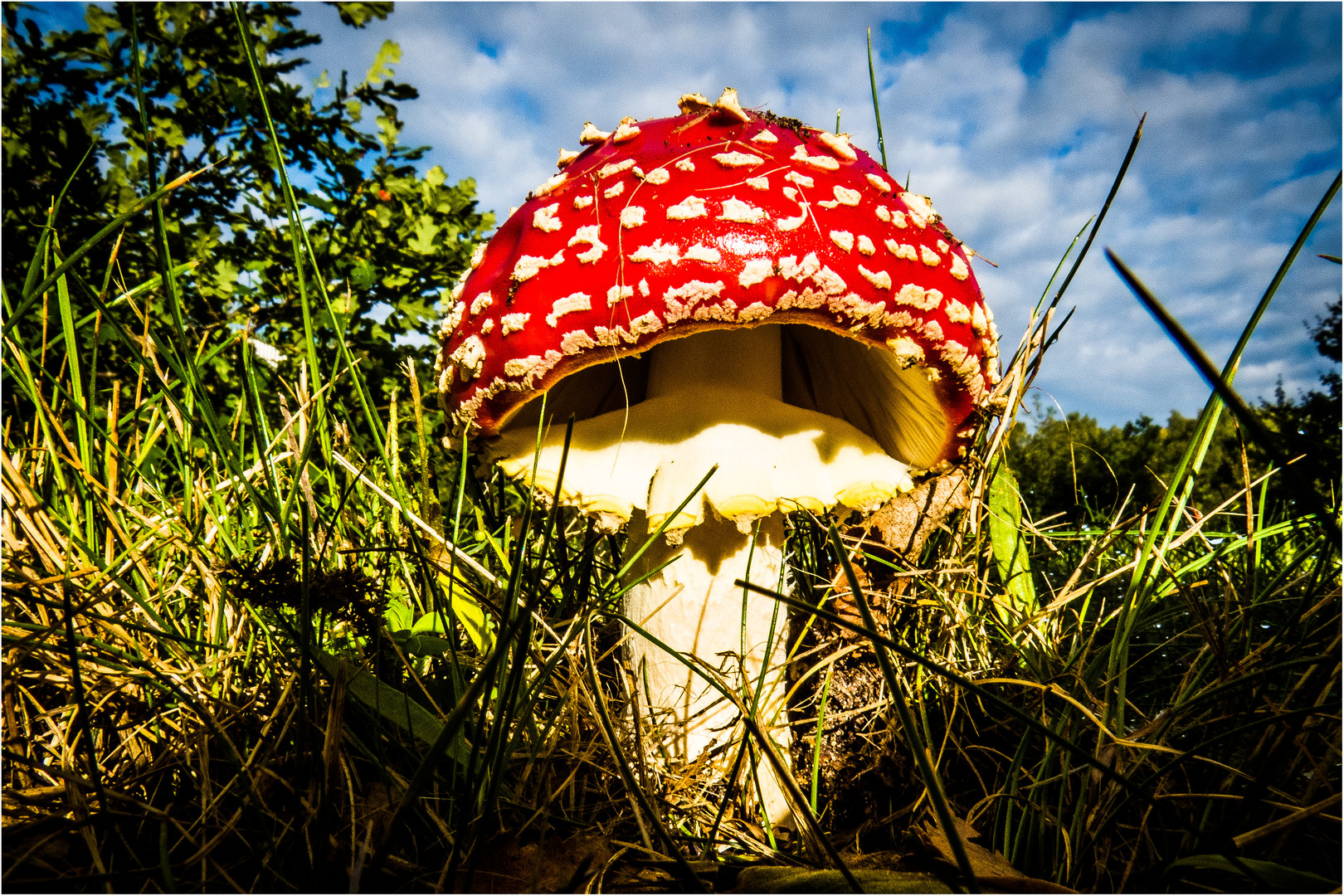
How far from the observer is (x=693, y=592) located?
1373 mm

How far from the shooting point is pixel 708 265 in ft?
3.35

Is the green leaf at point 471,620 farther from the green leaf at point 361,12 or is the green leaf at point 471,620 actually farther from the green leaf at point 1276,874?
the green leaf at point 361,12

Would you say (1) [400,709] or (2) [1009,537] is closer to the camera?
(1) [400,709]

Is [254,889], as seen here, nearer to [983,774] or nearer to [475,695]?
[475,695]

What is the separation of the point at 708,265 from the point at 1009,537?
1.10m

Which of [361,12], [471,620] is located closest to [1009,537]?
[471,620]

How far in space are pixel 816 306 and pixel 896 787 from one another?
0.96 m

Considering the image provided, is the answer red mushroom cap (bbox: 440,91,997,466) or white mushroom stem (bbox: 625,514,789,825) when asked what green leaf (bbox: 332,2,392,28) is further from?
white mushroom stem (bbox: 625,514,789,825)

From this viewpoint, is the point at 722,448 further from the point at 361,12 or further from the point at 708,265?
the point at 361,12

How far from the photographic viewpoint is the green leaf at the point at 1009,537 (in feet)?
5.07

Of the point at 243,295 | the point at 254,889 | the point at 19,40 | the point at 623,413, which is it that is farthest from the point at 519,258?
the point at 19,40

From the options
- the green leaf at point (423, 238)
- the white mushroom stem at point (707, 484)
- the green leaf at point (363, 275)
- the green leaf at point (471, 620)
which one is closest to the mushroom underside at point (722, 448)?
the white mushroom stem at point (707, 484)

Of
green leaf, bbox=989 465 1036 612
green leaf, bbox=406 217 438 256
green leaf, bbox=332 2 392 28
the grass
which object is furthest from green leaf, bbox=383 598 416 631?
green leaf, bbox=332 2 392 28

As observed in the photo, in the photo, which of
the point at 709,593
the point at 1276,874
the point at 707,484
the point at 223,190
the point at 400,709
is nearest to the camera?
Answer: the point at 1276,874
